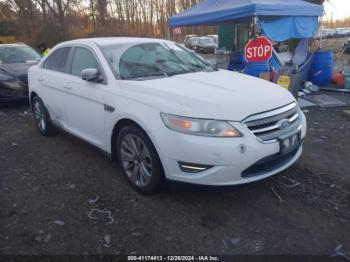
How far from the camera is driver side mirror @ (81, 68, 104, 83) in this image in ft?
11.4

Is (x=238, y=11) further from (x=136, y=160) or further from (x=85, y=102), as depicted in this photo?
(x=136, y=160)

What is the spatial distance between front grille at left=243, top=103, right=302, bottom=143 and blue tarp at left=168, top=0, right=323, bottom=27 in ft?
16.5

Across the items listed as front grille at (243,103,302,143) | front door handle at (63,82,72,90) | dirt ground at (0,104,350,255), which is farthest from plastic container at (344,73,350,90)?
front door handle at (63,82,72,90)

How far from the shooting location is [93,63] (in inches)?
149

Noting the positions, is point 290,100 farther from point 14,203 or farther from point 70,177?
point 14,203

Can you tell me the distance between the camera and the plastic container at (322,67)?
29.4 ft

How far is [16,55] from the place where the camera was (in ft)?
28.7

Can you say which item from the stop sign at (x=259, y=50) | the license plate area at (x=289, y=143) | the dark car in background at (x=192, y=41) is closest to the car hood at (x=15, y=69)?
the stop sign at (x=259, y=50)

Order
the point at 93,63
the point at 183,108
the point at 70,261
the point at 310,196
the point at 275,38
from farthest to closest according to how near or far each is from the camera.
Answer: the point at 275,38
the point at 93,63
the point at 310,196
the point at 183,108
the point at 70,261

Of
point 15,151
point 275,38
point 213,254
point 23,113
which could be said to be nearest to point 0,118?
point 23,113

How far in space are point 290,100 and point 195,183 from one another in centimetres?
137

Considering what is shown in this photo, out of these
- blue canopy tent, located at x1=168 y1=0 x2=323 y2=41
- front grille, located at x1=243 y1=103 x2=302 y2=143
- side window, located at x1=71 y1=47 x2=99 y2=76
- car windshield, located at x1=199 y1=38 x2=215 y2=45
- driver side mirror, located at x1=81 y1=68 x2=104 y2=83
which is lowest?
front grille, located at x1=243 y1=103 x2=302 y2=143

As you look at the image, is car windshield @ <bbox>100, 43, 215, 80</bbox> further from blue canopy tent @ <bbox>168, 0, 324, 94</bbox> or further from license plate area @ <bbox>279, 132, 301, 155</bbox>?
blue canopy tent @ <bbox>168, 0, 324, 94</bbox>

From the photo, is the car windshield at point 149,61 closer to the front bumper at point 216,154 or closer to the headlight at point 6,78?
the front bumper at point 216,154
